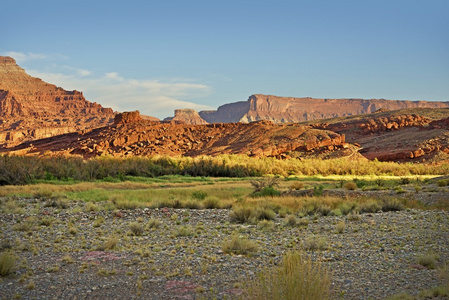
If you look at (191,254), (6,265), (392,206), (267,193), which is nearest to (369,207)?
(392,206)

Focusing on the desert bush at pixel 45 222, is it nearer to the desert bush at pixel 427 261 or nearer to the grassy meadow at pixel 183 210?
the grassy meadow at pixel 183 210

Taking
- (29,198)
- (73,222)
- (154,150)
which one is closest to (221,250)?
(73,222)

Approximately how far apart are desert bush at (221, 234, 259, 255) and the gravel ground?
16 centimetres

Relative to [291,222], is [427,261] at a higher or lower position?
higher

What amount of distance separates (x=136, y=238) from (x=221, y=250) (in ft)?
10.5

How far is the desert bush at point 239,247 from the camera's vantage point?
11453 mm

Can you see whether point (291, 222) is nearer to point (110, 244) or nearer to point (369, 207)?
point (369, 207)

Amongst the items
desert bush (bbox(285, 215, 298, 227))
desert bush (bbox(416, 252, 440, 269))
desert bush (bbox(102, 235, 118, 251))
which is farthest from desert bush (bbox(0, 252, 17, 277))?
desert bush (bbox(285, 215, 298, 227))

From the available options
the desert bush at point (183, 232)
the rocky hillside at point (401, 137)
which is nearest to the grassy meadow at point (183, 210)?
the desert bush at point (183, 232)

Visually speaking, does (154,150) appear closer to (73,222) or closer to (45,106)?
(73,222)

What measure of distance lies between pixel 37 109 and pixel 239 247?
150568 millimetres

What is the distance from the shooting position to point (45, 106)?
15300 cm

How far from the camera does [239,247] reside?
458 inches

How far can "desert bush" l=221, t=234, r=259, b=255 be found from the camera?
37.6ft
